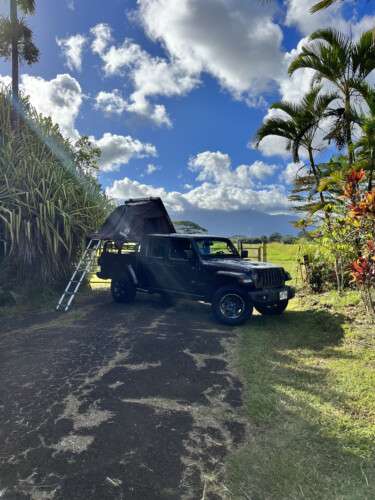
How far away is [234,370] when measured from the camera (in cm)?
453

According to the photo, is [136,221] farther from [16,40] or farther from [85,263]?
[16,40]

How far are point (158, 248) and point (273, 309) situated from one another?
3.20 m

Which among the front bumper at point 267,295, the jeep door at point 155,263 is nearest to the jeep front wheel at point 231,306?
the front bumper at point 267,295

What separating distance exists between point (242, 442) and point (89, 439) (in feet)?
4.44

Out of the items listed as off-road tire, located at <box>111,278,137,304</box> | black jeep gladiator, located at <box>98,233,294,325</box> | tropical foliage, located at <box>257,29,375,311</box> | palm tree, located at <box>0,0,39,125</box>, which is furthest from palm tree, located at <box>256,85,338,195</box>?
palm tree, located at <box>0,0,39,125</box>

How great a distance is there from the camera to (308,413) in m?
3.31

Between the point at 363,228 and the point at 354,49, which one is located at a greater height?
the point at 354,49

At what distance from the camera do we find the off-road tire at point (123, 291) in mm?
8922

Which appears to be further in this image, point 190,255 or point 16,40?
point 16,40

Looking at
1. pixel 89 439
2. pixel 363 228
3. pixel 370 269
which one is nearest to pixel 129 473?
pixel 89 439

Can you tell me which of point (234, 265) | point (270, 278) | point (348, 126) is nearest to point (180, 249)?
point (234, 265)

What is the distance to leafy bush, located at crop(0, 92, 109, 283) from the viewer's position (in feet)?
27.7

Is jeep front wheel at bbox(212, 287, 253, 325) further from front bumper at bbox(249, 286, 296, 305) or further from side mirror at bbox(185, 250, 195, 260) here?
side mirror at bbox(185, 250, 195, 260)

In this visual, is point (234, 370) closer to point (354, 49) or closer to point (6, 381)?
point (6, 381)
